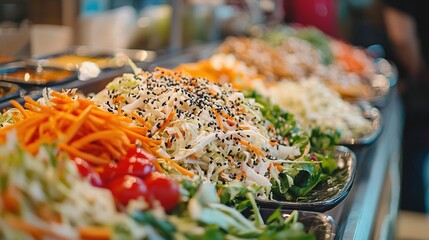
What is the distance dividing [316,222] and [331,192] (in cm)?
35

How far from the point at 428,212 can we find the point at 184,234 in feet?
18.4

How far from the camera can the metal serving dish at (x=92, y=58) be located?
11.2ft

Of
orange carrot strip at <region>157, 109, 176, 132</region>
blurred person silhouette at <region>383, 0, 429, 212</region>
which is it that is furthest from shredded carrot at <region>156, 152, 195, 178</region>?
blurred person silhouette at <region>383, 0, 429, 212</region>

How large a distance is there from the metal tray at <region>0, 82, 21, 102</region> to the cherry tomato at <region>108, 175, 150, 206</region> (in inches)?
50.5

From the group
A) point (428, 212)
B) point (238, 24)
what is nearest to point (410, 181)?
point (428, 212)

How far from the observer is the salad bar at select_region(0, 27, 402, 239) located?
46.0 inches

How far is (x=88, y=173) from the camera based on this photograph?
1.39 metres

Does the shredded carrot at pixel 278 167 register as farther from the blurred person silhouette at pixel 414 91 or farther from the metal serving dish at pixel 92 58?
the blurred person silhouette at pixel 414 91

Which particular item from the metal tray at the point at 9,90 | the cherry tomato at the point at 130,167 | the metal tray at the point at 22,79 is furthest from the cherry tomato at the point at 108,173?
the metal tray at the point at 22,79

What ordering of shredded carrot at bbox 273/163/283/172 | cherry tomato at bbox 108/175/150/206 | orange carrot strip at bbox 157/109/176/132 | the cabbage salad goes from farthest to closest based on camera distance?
shredded carrot at bbox 273/163/283/172
orange carrot strip at bbox 157/109/176/132
cherry tomato at bbox 108/175/150/206
the cabbage salad

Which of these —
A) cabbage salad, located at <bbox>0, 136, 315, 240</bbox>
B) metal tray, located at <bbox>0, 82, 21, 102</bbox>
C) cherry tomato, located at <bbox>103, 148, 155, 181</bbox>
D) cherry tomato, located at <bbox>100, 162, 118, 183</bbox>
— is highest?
cabbage salad, located at <bbox>0, 136, 315, 240</bbox>

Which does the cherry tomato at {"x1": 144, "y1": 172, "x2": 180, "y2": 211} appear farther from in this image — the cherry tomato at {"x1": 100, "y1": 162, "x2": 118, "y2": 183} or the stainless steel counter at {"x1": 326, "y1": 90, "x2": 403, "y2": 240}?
the stainless steel counter at {"x1": 326, "y1": 90, "x2": 403, "y2": 240}

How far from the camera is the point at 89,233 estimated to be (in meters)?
1.13

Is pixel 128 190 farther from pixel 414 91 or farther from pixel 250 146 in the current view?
pixel 414 91
